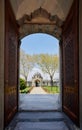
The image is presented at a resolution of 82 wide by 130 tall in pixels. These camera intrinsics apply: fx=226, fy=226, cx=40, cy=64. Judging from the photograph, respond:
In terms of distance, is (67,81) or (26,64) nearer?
(67,81)

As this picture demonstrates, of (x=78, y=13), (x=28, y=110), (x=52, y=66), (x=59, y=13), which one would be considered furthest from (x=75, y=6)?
(x=52, y=66)

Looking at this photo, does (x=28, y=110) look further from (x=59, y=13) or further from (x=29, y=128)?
(x=59, y=13)

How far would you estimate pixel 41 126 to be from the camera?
4.73 meters

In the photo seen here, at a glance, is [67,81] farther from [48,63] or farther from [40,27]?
[48,63]

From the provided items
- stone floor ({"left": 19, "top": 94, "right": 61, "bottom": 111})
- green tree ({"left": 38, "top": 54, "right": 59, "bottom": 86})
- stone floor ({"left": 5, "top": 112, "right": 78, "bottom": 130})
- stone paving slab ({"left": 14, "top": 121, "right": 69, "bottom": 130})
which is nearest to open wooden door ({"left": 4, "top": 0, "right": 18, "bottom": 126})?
stone floor ({"left": 5, "top": 112, "right": 78, "bottom": 130})

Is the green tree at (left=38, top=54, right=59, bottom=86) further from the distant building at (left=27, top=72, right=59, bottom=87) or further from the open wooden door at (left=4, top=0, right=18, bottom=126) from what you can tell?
the open wooden door at (left=4, top=0, right=18, bottom=126)

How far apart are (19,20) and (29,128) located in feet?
10.9

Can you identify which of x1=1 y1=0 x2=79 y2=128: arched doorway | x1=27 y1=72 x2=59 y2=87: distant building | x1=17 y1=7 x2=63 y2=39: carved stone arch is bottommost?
x1=27 y1=72 x2=59 y2=87: distant building

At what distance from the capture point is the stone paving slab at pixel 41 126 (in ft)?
14.9

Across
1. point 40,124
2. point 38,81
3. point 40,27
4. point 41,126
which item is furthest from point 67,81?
point 38,81

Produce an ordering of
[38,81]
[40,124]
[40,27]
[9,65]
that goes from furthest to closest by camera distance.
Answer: [38,81], [40,27], [9,65], [40,124]

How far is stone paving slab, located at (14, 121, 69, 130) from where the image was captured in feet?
14.9

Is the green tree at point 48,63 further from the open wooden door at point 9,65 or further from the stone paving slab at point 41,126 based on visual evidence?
the stone paving slab at point 41,126

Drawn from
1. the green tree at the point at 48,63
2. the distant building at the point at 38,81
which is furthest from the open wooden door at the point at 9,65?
the distant building at the point at 38,81
